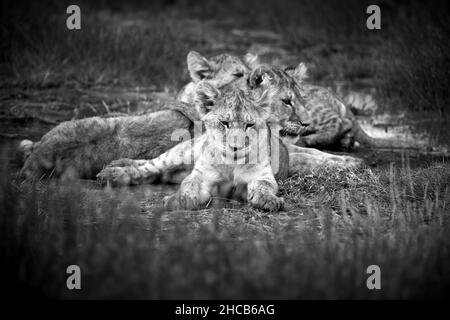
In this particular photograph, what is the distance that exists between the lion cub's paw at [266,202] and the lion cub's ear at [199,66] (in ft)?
7.53

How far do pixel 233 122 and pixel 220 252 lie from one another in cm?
184

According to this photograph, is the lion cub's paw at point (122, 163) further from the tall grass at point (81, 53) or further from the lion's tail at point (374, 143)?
the tall grass at point (81, 53)

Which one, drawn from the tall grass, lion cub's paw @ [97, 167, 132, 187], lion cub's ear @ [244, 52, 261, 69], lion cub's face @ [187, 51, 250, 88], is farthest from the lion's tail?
the tall grass

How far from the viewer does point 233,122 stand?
4953 millimetres

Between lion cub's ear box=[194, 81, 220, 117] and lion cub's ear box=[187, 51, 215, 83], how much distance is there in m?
1.56

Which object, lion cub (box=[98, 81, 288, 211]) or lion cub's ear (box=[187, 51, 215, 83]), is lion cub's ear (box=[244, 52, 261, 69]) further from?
lion cub (box=[98, 81, 288, 211])

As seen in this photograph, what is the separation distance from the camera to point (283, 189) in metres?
5.50

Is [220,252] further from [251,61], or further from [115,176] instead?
[251,61]

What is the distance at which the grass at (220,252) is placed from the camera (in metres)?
3.04

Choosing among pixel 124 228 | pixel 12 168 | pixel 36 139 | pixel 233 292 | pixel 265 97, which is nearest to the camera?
pixel 233 292

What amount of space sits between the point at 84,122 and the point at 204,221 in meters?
1.86

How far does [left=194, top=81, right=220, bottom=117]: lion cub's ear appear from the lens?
5.21 meters

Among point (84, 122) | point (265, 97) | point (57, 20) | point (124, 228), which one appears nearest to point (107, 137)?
point (84, 122)

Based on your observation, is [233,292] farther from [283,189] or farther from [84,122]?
[84,122]
